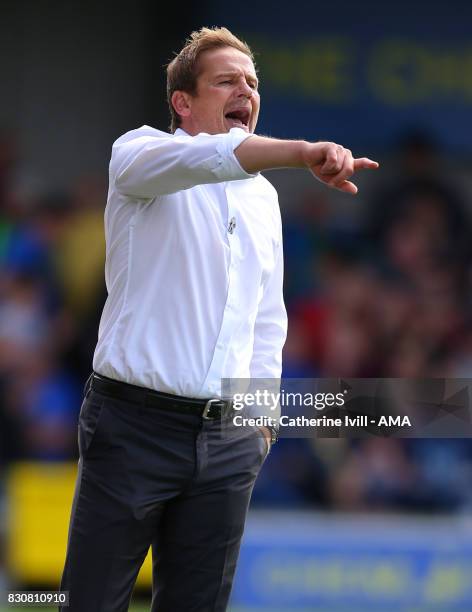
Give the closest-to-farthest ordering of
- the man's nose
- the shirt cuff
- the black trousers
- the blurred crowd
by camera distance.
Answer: the shirt cuff → the black trousers → the man's nose → the blurred crowd

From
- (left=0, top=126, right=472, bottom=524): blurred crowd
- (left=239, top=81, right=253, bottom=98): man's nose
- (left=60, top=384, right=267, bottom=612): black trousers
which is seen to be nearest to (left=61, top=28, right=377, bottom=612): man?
(left=60, top=384, right=267, bottom=612): black trousers

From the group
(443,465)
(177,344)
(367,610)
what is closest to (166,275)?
(177,344)

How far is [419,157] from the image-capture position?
988cm

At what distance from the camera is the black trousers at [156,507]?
367 cm

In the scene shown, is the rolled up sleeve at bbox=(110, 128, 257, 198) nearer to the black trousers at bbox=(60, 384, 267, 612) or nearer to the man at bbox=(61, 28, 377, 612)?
the man at bbox=(61, 28, 377, 612)

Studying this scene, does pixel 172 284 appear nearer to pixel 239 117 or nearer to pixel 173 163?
pixel 173 163

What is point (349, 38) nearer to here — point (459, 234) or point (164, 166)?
point (459, 234)

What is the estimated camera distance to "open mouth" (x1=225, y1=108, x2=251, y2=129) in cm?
408

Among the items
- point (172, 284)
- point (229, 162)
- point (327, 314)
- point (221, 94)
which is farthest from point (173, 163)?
point (327, 314)

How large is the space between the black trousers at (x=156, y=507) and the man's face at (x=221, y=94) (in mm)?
934

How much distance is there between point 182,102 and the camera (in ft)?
13.5

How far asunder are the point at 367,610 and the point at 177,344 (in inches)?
155

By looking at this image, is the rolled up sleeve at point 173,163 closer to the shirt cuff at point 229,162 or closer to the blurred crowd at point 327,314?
the shirt cuff at point 229,162

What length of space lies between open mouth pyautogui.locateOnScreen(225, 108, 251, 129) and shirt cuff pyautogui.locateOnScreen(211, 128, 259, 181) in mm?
698
